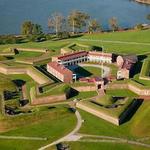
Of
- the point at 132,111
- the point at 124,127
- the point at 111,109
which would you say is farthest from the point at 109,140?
the point at 132,111

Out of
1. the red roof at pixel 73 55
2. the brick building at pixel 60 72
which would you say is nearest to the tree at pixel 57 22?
the red roof at pixel 73 55

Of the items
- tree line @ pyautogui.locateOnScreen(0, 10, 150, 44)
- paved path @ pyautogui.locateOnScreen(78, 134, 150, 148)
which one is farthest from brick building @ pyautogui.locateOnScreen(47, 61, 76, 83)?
tree line @ pyautogui.locateOnScreen(0, 10, 150, 44)

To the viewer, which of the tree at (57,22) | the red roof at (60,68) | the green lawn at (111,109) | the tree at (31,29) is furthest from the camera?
the tree at (57,22)

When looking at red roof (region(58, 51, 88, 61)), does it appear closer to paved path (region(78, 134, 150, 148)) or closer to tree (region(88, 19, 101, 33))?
paved path (region(78, 134, 150, 148))

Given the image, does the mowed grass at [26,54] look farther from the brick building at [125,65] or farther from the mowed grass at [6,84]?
the brick building at [125,65]

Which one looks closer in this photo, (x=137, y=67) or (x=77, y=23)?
(x=137, y=67)

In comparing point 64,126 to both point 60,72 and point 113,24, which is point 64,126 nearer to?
point 60,72
